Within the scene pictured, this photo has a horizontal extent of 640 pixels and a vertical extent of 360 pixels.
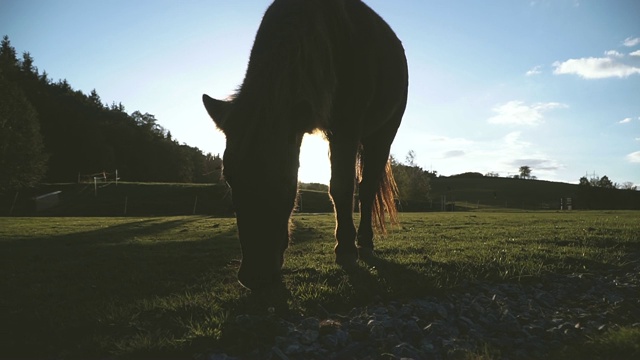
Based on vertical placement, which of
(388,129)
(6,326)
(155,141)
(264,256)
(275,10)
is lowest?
(6,326)

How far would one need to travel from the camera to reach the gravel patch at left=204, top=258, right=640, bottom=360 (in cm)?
268

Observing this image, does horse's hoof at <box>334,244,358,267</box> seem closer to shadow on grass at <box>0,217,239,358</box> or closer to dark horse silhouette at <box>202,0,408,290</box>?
dark horse silhouette at <box>202,0,408,290</box>

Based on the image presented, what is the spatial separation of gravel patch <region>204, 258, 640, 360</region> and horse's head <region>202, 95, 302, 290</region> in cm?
51

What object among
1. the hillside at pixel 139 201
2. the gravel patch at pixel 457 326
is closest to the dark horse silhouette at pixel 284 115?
the gravel patch at pixel 457 326

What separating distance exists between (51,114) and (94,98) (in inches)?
1567

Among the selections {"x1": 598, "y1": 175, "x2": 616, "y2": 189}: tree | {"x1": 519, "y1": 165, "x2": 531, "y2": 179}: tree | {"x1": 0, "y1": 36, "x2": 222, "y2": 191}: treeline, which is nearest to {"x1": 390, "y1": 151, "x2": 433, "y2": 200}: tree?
{"x1": 0, "y1": 36, "x2": 222, "y2": 191}: treeline

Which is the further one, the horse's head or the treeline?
the treeline

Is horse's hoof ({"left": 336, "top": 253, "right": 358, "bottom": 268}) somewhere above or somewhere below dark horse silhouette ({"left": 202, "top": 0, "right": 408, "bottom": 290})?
below

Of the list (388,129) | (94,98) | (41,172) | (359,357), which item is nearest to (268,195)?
(359,357)

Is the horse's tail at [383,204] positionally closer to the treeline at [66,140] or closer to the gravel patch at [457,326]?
the gravel patch at [457,326]

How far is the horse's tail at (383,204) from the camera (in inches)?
305

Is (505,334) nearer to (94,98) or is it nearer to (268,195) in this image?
(268,195)

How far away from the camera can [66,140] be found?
65.0 meters

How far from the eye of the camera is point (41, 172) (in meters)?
43.9
